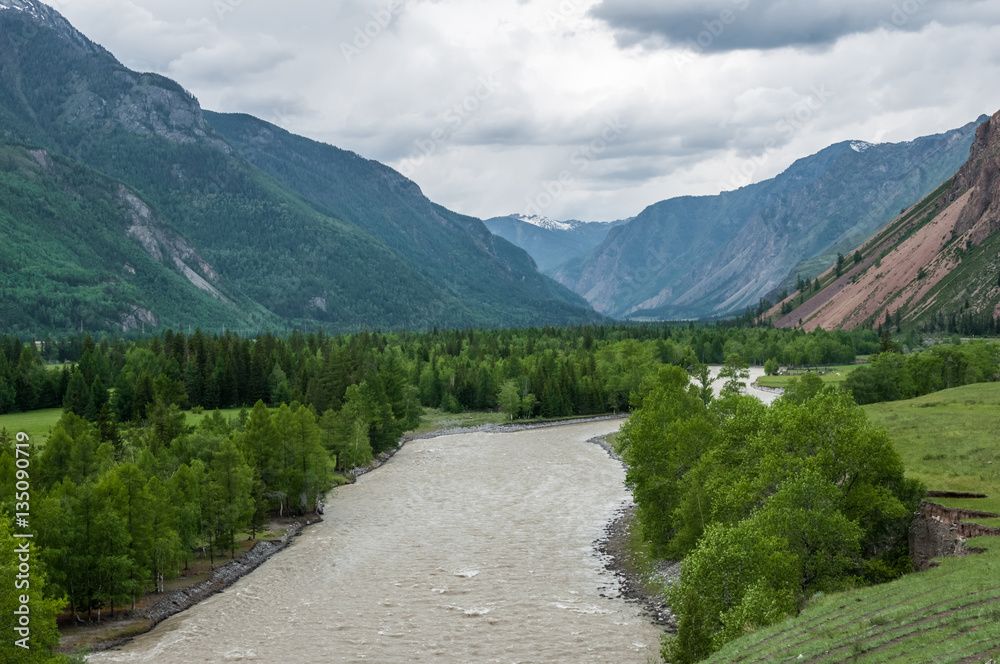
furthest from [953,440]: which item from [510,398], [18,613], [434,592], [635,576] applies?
[510,398]

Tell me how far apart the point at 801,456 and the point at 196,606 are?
38.3 m

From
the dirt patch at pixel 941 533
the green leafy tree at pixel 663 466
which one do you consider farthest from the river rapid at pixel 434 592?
the dirt patch at pixel 941 533

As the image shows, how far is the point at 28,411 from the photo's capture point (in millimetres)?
132000

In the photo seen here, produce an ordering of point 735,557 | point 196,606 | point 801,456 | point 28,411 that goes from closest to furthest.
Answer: point 735,557 < point 801,456 < point 196,606 < point 28,411

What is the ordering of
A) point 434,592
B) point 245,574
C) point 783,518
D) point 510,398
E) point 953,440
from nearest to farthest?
point 783,518, point 434,592, point 953,440, point 245,574, point 510,398

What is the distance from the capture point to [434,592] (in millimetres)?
55062

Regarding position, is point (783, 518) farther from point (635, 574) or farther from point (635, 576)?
point (635, 574)

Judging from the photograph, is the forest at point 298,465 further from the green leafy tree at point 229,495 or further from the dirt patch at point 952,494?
the dirt patch at point 952,494

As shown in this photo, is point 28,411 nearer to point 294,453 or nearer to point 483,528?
point 294,453

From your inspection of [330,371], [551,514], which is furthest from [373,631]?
[330,371]

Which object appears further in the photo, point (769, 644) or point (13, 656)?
point (13, 656)

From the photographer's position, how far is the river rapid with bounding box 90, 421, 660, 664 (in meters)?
45.3

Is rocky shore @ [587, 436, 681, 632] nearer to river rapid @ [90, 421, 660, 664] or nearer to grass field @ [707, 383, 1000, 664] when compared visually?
river rapid @ [90, 421, 660, 664]

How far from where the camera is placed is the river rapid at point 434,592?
149 feet
